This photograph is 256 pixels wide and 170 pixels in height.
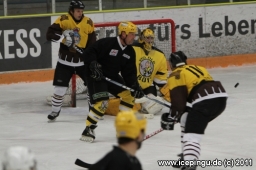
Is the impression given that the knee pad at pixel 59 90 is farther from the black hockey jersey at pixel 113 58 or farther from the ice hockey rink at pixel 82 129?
the black hockey jersey at pixel 113 58

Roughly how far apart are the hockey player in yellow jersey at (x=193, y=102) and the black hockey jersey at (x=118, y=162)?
2.03 metres

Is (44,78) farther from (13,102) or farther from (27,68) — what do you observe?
(13,102)

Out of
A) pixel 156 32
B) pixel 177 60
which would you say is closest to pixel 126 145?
pixel 177 60

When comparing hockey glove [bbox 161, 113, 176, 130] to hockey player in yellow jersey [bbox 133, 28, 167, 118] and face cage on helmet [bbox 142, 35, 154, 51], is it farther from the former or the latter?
face cage on helmet [bbox 142, 35, 154, 51]

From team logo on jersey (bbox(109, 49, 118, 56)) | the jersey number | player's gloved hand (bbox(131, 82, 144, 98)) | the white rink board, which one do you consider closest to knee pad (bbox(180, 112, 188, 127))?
the jersey number

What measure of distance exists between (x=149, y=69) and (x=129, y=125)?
4650 millimetres

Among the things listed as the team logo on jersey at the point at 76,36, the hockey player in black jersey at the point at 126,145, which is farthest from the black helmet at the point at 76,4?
the hockey player in black jersey at the point at 126,145

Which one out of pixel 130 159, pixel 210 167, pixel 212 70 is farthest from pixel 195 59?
pixel 130 159

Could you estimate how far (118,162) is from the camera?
3051 millimetres

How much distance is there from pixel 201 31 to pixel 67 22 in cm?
369

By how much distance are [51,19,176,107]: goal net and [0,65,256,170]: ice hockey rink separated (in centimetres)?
15

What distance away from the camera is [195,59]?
1075 cm

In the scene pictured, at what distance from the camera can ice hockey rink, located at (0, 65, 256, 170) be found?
600cm

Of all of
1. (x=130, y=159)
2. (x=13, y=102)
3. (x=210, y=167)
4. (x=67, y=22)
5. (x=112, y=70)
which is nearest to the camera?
(x=130, y=159)
